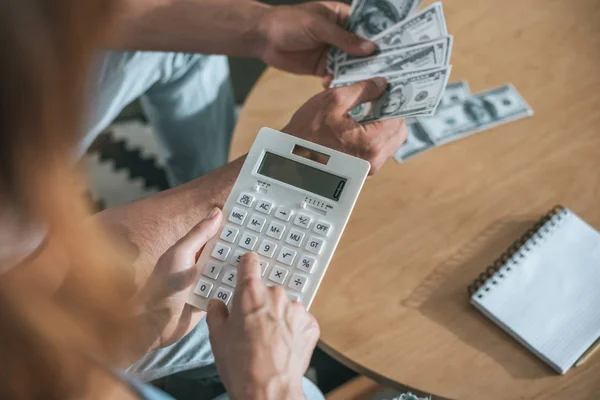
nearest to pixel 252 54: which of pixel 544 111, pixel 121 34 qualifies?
pixel 121 34

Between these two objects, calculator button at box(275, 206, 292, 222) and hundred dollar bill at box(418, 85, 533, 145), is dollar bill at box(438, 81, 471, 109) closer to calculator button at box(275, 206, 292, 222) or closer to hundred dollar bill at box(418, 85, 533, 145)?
hundred dollar bill at box(418, 85, 533, 145)

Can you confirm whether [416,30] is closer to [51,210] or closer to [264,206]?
[264,206]

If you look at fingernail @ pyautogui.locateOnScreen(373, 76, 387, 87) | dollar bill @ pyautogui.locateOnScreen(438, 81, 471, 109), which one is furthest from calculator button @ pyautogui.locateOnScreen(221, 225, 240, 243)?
dollar bill @ pyautogui.locateOnScreen(438, 81, 471, 109)

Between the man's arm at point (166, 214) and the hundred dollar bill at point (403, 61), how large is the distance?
0.22 meters

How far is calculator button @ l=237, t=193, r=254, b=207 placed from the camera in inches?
25.5

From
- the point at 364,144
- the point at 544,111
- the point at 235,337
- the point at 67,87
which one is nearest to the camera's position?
the point at 67,87

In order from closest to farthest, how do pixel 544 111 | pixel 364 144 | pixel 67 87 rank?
pixel 67 87 < pixel 364 144 < pixel 544 111

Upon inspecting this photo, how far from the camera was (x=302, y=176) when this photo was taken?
0.66 meters

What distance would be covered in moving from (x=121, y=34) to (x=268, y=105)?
0.24 m

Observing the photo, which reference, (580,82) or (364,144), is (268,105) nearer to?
(364,144)

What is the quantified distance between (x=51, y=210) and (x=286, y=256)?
0.31m

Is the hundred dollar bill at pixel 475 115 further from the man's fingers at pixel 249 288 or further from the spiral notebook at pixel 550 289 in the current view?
the man's fingers at pixel 249 288

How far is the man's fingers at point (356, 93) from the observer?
0.73 meters

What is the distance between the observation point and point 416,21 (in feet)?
2.65
